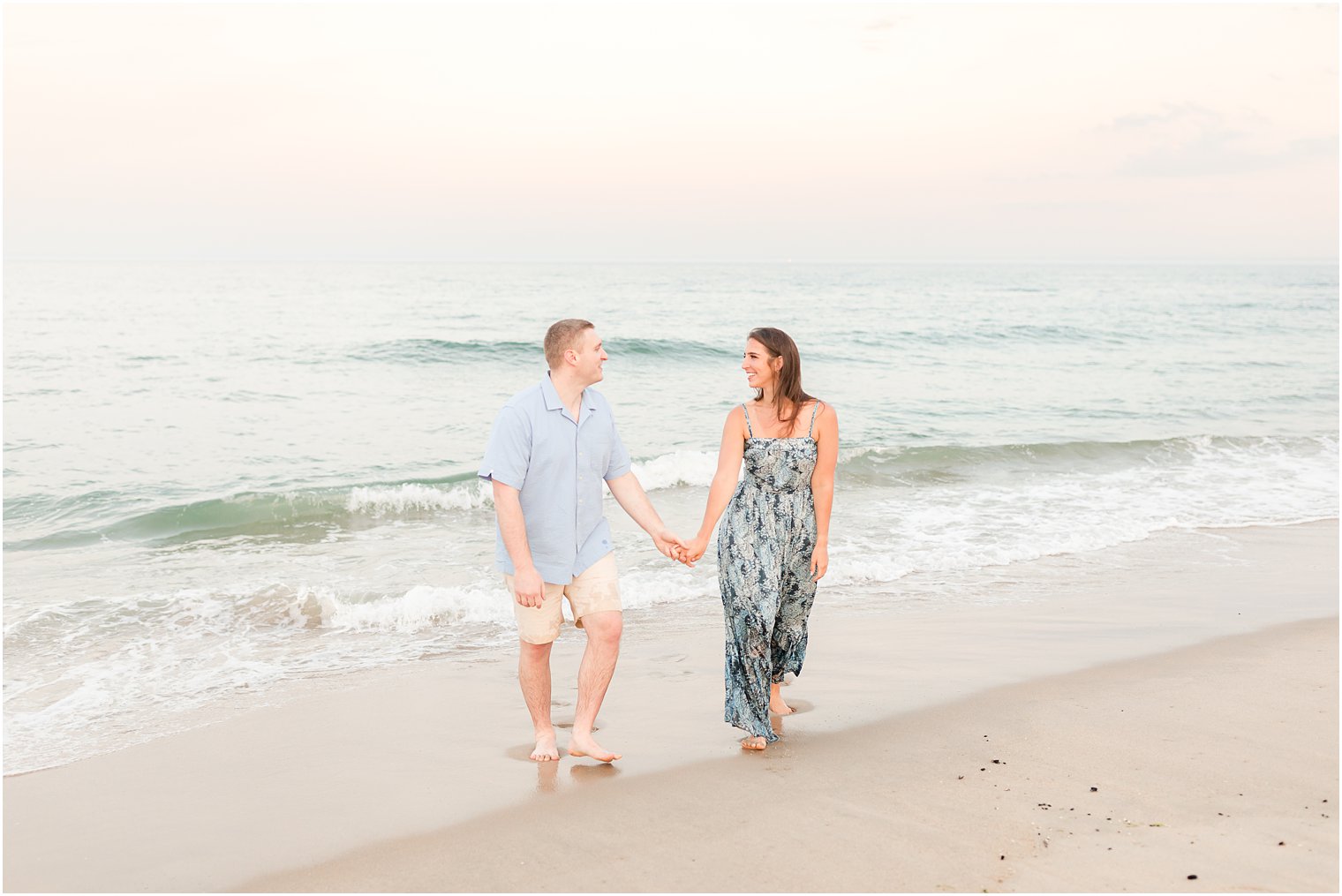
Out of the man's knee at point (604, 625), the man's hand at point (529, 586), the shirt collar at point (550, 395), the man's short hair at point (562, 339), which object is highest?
the man's short hair at point (562, 339)

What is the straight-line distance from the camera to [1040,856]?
350cm

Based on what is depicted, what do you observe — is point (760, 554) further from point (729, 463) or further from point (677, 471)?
point (677, 471)

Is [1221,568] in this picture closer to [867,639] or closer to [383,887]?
[867,639]

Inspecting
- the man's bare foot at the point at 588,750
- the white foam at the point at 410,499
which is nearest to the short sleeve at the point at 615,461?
the man's bare foot at the point at 588,750

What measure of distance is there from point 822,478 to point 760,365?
0.63 metres

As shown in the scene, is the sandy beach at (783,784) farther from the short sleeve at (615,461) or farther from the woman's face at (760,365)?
the woman's face at (760,365)

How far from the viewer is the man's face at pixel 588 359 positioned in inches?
166

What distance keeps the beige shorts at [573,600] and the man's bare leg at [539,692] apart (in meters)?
0.08

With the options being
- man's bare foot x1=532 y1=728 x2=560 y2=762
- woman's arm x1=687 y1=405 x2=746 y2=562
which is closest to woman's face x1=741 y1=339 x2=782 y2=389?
woman's arm x1=687 y1=405 x2=746 y2=562

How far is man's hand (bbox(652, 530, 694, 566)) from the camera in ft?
15.4

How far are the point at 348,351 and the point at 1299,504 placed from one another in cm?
2055

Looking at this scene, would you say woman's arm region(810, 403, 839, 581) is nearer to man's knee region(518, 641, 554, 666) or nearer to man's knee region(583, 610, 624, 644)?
man's knee region(583, 610, 624, 644)

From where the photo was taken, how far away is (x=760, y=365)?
4.59 metres

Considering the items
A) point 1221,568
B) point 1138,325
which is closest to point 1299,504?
point 1221,568
